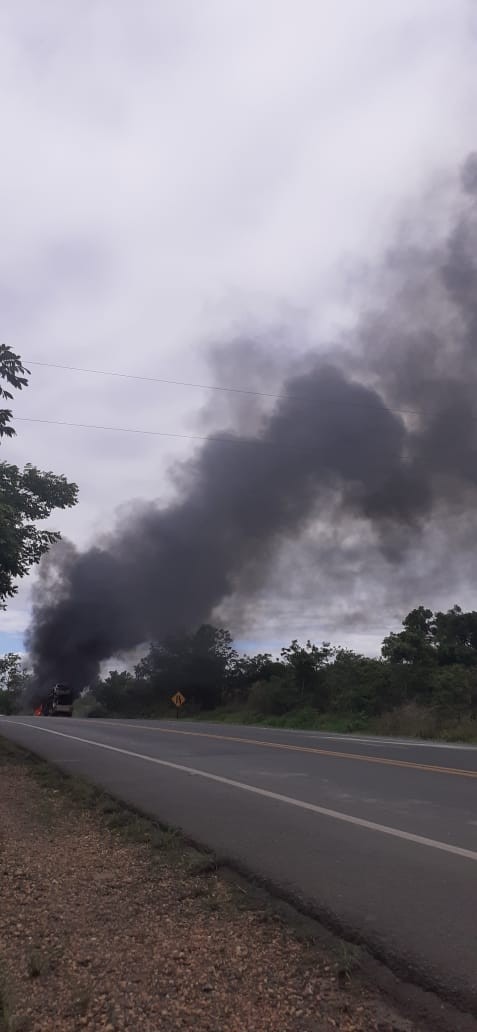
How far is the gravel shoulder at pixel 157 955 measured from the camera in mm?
3412

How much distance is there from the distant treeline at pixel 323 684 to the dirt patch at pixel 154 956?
1489 centimetres

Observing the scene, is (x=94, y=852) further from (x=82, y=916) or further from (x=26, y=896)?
(x=82, y=916)

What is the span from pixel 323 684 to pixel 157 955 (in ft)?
98.0

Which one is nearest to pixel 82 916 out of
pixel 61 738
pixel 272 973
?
pixel 272 973

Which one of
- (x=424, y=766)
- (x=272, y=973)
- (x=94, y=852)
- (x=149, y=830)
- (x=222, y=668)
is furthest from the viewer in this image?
(x=222, y=668)

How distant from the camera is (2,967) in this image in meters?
3.90

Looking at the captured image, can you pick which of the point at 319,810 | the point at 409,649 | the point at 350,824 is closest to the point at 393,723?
the point at 409,649

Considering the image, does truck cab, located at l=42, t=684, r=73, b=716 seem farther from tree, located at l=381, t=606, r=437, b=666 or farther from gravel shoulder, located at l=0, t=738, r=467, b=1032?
gravel shoulder, located at l=0, t=738, r=467, b=1032

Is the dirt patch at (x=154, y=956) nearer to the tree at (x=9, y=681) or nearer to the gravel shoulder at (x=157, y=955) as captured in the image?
the gravel shoulder at (x=157, y=955)

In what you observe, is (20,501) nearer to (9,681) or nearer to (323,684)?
(323,684)

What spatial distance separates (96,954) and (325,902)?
5.17ft

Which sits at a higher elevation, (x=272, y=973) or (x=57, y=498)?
(x=57, y=498)

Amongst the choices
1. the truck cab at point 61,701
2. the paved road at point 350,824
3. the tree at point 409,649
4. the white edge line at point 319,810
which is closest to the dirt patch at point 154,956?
the paved road at point 350,824

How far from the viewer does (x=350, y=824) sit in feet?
24.0
